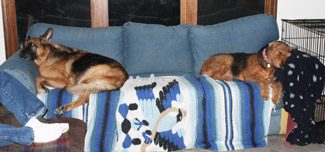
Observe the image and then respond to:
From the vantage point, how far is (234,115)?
11.2 feet

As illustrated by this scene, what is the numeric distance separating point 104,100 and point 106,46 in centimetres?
90

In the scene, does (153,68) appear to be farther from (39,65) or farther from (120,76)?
(39,65)

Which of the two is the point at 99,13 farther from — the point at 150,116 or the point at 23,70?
the point at 150,116

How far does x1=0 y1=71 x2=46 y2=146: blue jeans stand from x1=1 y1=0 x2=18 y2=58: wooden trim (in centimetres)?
180

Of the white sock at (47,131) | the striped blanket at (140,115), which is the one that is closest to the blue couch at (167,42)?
the striped blanket at (140,115)

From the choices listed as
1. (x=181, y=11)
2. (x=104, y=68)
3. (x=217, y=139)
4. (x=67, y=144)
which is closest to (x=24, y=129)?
(x=67, y=144)

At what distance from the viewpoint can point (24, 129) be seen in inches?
87.7

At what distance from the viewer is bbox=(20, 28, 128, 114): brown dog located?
3279 mm

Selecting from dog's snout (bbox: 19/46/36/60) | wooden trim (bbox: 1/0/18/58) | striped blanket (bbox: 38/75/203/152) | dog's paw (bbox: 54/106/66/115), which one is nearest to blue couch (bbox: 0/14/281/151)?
dog's snout (bbox: 19/46/36/60)

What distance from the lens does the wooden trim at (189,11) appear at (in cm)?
454

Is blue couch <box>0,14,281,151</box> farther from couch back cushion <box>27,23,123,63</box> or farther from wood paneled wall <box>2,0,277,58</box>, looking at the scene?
wood paneled wall <box>2,0,277,58</box>

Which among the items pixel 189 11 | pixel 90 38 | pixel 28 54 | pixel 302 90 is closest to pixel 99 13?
pixel 90 38

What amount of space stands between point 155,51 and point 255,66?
968 millimetres

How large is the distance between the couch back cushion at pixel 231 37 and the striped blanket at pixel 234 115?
2.08 feet
